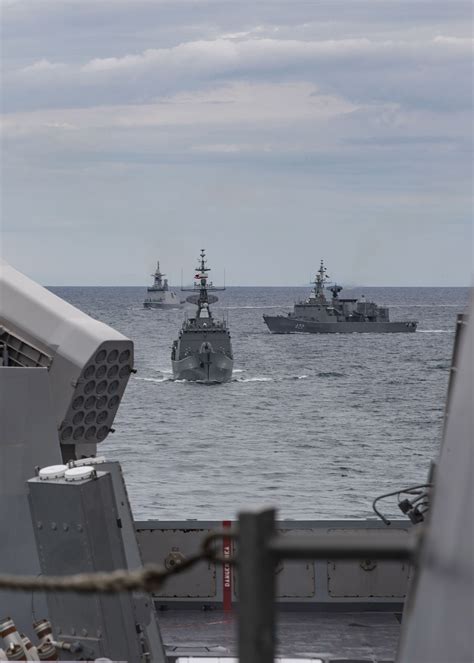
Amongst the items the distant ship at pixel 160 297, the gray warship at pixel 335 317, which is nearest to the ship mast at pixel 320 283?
the gray warship at pixel 335 317

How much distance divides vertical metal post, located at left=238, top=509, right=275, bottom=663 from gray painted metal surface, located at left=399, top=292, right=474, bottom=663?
0.91ft

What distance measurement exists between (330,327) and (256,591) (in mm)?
112839

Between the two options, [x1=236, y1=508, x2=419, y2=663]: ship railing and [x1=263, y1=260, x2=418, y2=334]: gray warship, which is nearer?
[x1=236, y1=508, x2=419, y2=663]: ship railing

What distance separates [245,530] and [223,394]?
70647 millimetres

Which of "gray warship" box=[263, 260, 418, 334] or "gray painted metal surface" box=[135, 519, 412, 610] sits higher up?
"gray warship" box=[263, 260, 418, 334]

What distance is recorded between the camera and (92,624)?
7.18 m

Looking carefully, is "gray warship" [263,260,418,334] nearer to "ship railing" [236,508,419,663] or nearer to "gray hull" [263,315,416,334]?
"gray hull" [263,315,416,334]

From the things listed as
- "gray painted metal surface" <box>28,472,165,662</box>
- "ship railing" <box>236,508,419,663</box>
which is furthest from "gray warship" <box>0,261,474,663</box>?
"ship railing" <box>236,508,419,663</box>

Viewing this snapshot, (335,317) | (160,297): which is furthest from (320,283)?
(160,297)

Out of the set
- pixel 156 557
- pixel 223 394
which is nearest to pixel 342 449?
pixel 223 394

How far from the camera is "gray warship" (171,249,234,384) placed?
6600 cm

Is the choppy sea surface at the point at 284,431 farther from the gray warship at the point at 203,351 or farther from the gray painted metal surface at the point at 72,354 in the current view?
the gray painted metal surface at the point at 72,354

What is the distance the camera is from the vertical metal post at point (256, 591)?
72.3 inches

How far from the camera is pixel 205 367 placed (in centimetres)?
7256
